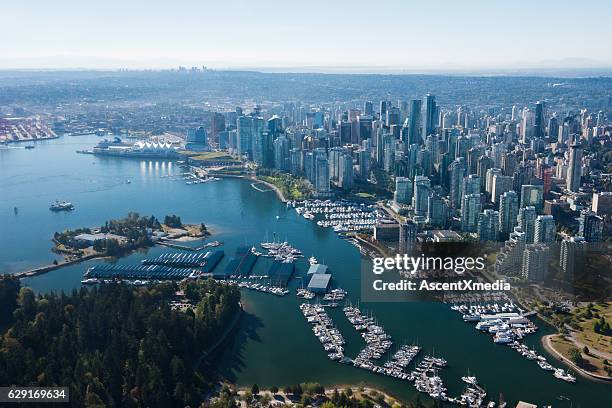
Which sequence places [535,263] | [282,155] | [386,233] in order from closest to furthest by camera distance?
[535,263]
[386,233]
[282,155]

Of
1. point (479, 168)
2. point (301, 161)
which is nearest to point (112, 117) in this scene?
point (301, 161)

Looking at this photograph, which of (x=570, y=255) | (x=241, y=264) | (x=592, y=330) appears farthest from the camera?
(x=241, y=264)

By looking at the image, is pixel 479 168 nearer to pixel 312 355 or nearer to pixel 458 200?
pixel 458 200

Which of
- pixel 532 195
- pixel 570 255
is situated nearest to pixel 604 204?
pixel 532 195

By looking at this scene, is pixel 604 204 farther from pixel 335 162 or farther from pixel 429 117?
pixel 429 117

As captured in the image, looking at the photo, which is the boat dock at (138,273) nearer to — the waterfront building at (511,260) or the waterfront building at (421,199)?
the waterfront building at (511,260)

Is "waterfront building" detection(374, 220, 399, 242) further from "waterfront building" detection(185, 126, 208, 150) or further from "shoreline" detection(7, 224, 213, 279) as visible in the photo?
Answer: "waterfront building" detection(185, 126, 208, 150)

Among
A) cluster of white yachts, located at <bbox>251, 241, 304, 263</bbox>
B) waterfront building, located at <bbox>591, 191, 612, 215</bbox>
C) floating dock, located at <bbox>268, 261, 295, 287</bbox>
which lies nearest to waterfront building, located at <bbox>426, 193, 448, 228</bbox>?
waterfront building, located at <bbox>591, 191, 612, 215</bbox>
